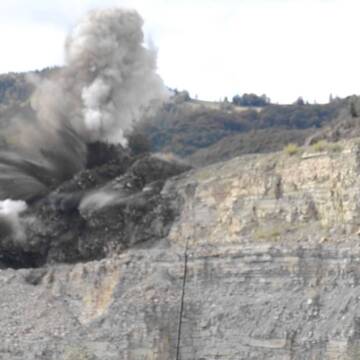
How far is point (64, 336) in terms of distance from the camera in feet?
91.7

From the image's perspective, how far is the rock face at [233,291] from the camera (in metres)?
26.7

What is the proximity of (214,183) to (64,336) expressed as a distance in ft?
23.0

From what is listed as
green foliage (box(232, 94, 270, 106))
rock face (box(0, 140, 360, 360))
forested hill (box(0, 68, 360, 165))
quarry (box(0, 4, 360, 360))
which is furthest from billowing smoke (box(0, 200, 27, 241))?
green foliage (box(232, 94, 270, 106))

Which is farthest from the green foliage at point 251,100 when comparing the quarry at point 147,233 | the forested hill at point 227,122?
the quarry at point 147,233

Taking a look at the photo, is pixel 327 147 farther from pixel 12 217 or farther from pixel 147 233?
pixel 12 217

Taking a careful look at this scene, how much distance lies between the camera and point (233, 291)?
27.6 metres

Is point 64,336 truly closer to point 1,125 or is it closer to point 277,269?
point 277,269

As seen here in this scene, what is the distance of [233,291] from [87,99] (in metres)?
12.5

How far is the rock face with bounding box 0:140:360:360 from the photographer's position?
26.7 m

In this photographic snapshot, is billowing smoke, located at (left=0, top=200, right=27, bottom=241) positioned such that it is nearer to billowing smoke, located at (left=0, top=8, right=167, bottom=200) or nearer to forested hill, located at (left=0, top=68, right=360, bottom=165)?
billowing smoke, located at (left=0, top=8, right=167, bottom=200)

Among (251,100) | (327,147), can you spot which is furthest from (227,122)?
(327,147)

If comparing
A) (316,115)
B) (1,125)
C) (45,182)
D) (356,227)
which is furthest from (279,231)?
(316,115)

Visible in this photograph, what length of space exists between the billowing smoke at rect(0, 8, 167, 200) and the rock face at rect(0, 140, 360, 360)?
783 centimetres

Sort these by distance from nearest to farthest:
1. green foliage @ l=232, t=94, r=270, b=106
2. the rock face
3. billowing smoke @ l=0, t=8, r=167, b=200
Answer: the rock face
billowing smoke @ l=0, t=8, r=167, b=200
green foliage @ l=232, t=94, r=270, b=106
